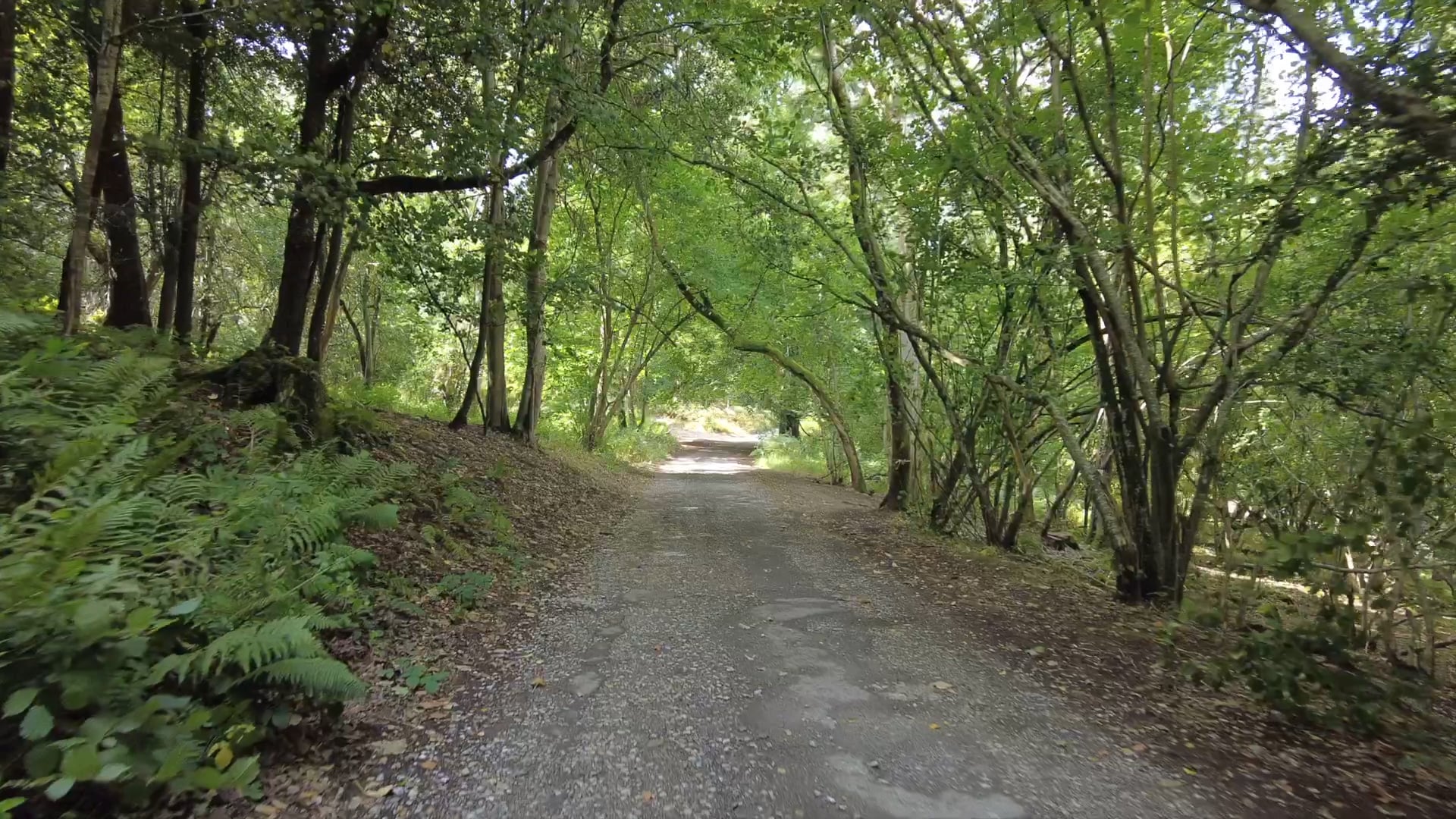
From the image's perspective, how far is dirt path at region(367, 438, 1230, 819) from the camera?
306cm

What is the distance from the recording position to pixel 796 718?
12.6 feet

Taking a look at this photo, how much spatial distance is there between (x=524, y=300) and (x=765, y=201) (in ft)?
14.2

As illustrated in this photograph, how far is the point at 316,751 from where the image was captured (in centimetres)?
314

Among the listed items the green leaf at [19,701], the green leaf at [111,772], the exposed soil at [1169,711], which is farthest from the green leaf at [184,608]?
the exposed soil at [1169,711]

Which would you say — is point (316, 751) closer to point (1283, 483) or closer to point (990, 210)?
point (990, 210)

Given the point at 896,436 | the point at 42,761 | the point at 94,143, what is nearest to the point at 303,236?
the point at 94,143

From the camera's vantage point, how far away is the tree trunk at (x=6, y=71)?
6.09m

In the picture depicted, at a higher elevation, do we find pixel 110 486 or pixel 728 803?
pixel 110 486

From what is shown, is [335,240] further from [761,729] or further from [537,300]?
[761,729]

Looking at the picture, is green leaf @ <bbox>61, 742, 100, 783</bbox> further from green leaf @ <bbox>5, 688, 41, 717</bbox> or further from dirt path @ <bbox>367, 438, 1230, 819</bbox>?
dirt path @ <bbox>367, 438, 1230, 819</bbox>

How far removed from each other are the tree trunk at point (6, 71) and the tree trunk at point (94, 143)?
140 cm

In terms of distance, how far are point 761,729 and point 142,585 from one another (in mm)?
2824

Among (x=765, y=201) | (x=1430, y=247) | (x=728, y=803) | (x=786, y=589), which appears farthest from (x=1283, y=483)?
(x=728, y=803)

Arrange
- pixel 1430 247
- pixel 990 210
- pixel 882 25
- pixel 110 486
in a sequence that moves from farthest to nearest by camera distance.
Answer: pixel 990 210 → pixel 882 25 → pixel 1430 247 → pixel 110 486
